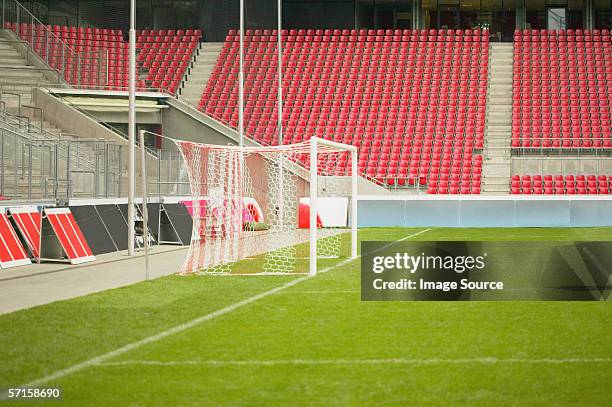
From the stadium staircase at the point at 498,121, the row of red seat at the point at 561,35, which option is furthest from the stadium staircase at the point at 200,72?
the row of red seat at the point at 561,35

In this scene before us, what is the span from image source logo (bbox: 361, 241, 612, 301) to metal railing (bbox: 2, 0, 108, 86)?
2730 cm

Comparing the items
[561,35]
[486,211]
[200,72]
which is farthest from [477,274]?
[561,35]

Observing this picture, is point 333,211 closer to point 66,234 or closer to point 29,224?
point 66,234

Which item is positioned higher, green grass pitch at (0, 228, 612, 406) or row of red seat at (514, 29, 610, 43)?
row of red seat at (514, 29, 610, 43)

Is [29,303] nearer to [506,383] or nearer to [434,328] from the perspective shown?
[434,328]

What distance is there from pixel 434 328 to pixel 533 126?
108 feet

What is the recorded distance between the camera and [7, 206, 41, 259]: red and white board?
18359 millimetres

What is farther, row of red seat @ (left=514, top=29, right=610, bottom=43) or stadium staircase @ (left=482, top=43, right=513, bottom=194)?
row of red seat @ (left=514, top=29, right=610, bottom=43)

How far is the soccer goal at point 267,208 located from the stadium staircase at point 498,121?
5829 millimetres

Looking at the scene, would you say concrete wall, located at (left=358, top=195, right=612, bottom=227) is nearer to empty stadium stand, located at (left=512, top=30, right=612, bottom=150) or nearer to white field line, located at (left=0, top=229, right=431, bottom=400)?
empty stadium stand, located at (left=512, top=30, right=612, bottom=150)

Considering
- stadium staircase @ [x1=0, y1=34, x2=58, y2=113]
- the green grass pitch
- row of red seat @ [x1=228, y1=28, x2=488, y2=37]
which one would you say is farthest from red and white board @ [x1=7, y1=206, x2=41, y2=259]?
row of red seat @ [x1=228, y1=28, x2=488, y2=37]

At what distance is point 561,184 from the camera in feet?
127

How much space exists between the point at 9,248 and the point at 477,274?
9.67m

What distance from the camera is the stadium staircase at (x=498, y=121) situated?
39312 mm
